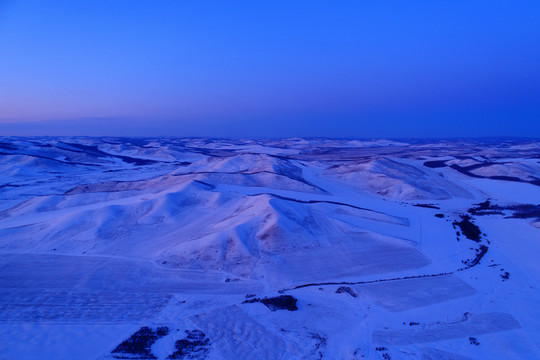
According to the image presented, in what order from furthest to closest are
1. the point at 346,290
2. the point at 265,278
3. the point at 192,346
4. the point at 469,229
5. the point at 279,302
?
the point at 469,229 → the point at 265,278 → the point at 346,290 → the point at 279,302 → the point at 192,346

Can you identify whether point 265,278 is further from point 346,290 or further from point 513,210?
point 513,210

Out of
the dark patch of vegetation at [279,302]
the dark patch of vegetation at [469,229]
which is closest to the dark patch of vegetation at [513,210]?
the dark patch of vegetation at [469,229]

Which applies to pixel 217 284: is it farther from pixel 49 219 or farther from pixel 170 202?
pixel 49 219

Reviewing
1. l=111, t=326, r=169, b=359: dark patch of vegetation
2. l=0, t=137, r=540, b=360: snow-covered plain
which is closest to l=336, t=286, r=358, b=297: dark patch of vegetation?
l=0, t=137, r=540, b=360: snow-covered plain

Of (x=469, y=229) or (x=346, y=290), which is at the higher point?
(x=469, y=229)

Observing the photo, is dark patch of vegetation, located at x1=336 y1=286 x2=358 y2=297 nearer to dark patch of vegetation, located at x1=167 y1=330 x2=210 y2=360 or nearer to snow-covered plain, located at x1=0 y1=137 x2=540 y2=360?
snow-covered plain, located at x1=0 y1=137 x2=540 y2=360

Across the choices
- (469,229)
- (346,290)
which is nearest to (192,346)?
(346,290)
